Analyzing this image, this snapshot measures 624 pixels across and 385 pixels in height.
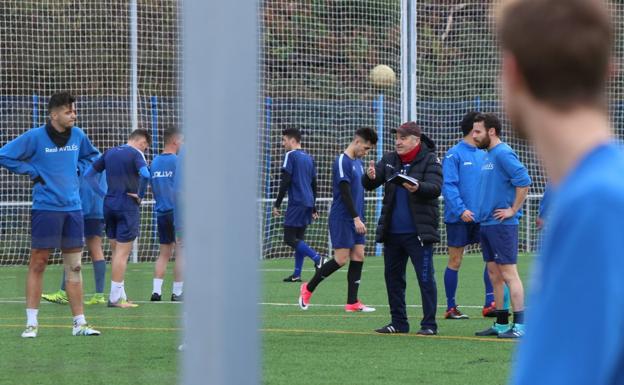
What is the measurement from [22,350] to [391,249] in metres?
3.04

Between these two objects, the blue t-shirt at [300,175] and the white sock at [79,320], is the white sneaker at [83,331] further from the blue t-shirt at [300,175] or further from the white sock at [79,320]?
the blue t-shirt at [300,175]

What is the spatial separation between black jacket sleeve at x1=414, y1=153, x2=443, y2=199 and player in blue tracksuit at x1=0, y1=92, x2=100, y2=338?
9.06 ft

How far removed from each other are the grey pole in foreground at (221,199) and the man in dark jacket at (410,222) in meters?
7.70

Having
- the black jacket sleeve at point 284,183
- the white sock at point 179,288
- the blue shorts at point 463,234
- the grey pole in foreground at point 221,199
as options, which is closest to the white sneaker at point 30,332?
the blue shorts at point 463,234

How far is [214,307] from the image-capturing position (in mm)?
2172

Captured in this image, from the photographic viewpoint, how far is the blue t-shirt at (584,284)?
60.9 inches

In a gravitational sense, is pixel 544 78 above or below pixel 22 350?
above

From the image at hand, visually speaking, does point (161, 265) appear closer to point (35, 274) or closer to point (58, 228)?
point (58, 228)

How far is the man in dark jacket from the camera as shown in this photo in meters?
10.0

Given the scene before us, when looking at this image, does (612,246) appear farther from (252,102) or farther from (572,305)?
(252,102)

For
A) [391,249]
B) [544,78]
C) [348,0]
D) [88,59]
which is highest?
[348,0]

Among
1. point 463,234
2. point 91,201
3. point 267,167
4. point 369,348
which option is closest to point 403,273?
point 369,348

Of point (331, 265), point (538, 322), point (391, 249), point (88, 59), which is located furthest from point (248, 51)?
point (88, 59)

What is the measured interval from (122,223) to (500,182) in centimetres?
453
